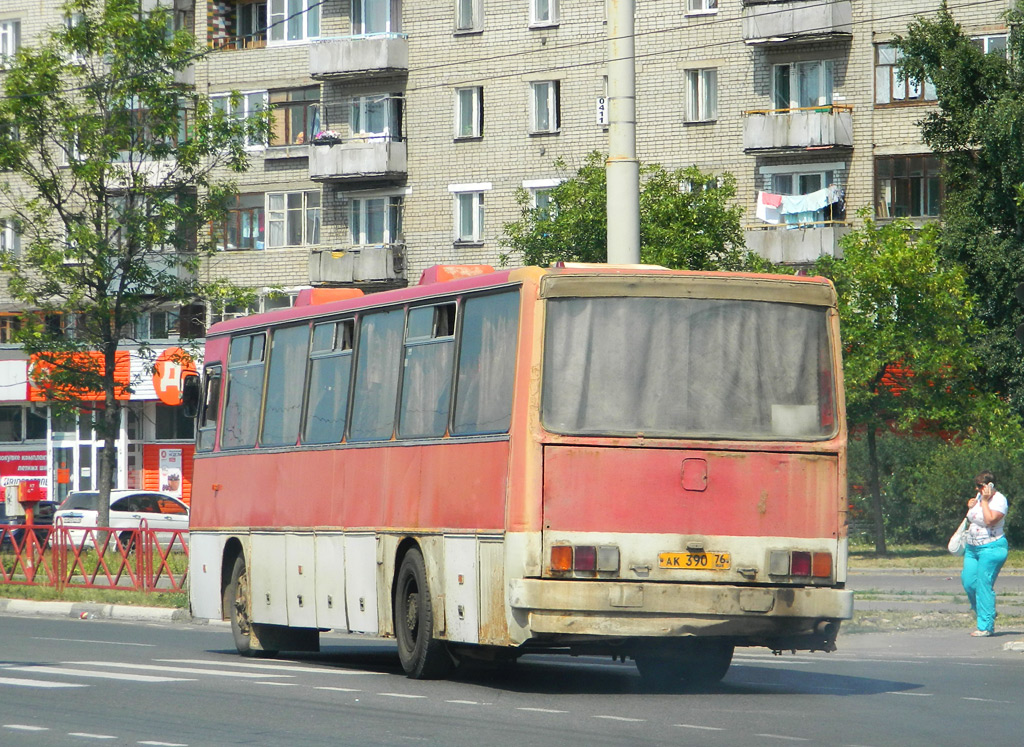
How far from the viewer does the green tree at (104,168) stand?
32.5 metres

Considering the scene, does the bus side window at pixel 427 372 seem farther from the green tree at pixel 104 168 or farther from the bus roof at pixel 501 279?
the green tree at pixel 104 168

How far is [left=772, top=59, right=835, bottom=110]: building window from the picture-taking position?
161 feet

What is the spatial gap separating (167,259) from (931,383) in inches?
663

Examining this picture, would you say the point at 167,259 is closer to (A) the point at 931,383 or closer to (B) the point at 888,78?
(A) the point at 931,383

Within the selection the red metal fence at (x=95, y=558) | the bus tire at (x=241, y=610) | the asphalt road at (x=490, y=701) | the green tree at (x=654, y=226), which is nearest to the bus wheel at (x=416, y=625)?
the asphalt road at (x=490, y=701)

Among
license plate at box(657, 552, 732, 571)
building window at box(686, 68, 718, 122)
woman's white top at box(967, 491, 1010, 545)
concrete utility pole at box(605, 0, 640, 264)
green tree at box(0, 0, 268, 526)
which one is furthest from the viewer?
building window at box(686, 68, 718, 122)

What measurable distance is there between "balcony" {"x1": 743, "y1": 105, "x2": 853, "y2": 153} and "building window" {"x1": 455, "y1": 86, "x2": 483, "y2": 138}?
8626 mm

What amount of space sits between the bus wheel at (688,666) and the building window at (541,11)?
40.0m

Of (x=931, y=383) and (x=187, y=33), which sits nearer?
(x=187, y=33)

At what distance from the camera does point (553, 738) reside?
34.2ft

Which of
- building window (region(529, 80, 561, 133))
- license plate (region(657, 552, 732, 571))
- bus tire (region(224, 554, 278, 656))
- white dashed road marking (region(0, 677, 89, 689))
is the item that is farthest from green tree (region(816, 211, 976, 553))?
white dashed road marking (region(0, 677, 89, 689))

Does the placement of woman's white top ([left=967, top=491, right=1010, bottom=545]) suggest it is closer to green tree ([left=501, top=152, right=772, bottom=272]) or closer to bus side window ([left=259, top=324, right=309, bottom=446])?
bus side window ([left=259, top=324, right=309, bottom=446])

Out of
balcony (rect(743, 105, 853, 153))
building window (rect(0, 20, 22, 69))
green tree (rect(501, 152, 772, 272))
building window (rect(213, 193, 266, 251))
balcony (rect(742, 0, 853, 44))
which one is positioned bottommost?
green tree (rect(501, 152, 772, 272))

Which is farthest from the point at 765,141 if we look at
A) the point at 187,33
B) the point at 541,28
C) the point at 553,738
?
the point at 553,738
